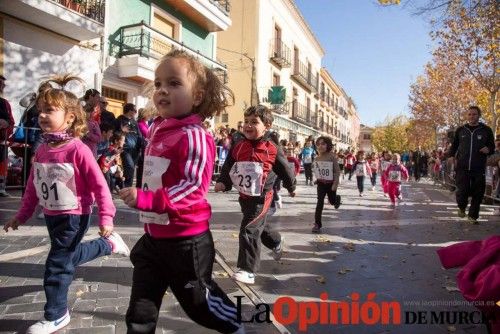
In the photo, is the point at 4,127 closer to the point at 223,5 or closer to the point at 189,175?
the point at 189,175

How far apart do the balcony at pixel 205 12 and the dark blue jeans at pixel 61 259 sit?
50.1 ft

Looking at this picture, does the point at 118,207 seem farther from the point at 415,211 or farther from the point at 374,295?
the point at 415,211

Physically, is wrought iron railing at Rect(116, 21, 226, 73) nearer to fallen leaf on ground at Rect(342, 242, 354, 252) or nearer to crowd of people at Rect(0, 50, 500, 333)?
fallen leaf on ground at Rect(342, 242, 354, 252)

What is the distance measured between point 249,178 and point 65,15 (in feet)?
31.8

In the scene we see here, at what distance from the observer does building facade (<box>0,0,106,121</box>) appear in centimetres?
1036

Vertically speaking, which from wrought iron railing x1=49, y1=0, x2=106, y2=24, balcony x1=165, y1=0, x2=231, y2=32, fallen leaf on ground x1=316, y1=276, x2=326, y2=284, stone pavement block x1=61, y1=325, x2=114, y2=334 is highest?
balcony x1=165, y1=0, x2=231, y2=32

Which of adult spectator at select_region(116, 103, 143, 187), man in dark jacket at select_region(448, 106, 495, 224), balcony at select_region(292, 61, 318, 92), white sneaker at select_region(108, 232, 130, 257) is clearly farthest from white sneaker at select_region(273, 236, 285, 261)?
balcony at select_region(292, 61, 318, 92)

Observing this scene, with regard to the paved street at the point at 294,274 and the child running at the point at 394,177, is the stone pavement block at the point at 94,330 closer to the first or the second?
the paved street at the point at 294,274

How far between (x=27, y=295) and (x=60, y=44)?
10.7 meters

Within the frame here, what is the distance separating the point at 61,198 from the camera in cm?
264

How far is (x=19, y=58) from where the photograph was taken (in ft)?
35.2

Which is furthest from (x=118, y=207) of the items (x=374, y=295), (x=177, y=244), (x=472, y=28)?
(x=472, y=28)

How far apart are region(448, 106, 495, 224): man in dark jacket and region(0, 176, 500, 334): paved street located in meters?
0.70

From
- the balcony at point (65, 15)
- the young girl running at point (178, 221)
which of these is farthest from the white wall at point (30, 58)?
the young girl running at point (178, 221)
